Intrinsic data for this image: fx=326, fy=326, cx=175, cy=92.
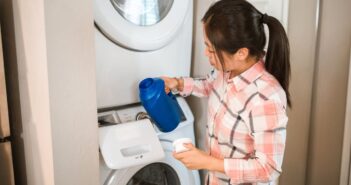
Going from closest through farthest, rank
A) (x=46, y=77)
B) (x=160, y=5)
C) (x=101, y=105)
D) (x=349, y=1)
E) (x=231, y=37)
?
(x=46, y=77)
(x=231, y=37)
(x=101, y=105)
(x=160, y=5)
(x=349, y=1)

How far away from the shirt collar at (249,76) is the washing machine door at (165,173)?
48cm

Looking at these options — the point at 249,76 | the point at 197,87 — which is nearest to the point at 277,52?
the point at 249,76

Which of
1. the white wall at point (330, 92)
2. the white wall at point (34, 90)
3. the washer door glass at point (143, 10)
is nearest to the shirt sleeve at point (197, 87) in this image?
the washer door glass at point (143, 10)

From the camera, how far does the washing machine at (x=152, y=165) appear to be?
1223 millimetres

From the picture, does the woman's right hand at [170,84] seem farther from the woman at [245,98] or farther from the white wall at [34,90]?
the white wall at [34,90]

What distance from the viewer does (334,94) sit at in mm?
1679

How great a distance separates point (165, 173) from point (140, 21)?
2.29 ft

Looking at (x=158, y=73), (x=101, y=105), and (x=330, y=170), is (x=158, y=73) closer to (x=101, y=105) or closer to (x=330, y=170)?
(x=101, y=105)

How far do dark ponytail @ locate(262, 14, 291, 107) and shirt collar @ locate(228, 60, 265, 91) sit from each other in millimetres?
41

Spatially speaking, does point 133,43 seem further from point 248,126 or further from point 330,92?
point 330,92

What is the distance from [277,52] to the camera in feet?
3.47

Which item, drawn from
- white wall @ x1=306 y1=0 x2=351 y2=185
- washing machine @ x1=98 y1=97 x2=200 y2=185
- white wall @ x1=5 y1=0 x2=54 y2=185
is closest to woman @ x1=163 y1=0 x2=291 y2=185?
washing machine @ x1=98 y1=97 x2=200 y2=185

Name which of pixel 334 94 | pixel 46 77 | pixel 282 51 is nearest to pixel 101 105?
pixel 46 77

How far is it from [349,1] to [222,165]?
3.67 ft
